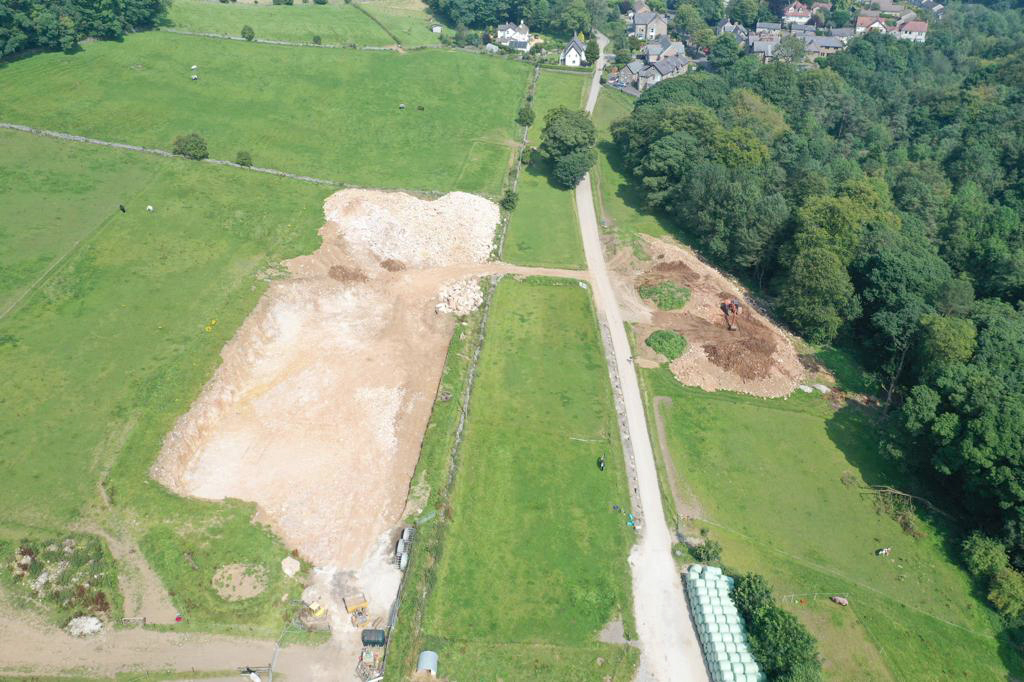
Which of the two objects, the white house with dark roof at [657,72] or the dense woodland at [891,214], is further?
the white house with dark roof at [657,72]

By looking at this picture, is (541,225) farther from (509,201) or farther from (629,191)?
(629,191)

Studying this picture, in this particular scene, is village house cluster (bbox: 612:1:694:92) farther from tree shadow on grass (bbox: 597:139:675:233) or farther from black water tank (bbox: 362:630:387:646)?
black water tank (bbox: 362:630:387:646)

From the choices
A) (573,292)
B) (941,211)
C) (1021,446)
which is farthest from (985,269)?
(573,292)

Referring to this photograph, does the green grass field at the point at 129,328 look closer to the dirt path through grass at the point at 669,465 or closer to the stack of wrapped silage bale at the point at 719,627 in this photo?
the stack of wrapped silage bale at the point at 719,627

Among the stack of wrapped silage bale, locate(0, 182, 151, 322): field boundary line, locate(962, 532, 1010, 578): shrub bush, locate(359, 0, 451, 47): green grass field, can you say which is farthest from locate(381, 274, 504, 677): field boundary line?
locate(359, 0, 451, 47): green grass field

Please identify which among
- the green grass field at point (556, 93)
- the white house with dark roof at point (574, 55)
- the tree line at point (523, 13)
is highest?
the tree line at point (523, 13)

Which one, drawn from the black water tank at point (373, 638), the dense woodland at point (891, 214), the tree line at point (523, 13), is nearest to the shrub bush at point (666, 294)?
the dense woodland at point (891, 214)

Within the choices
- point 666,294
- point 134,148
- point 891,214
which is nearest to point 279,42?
point 134,148

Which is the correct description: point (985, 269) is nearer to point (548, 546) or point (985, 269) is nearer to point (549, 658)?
point (548, 546)
